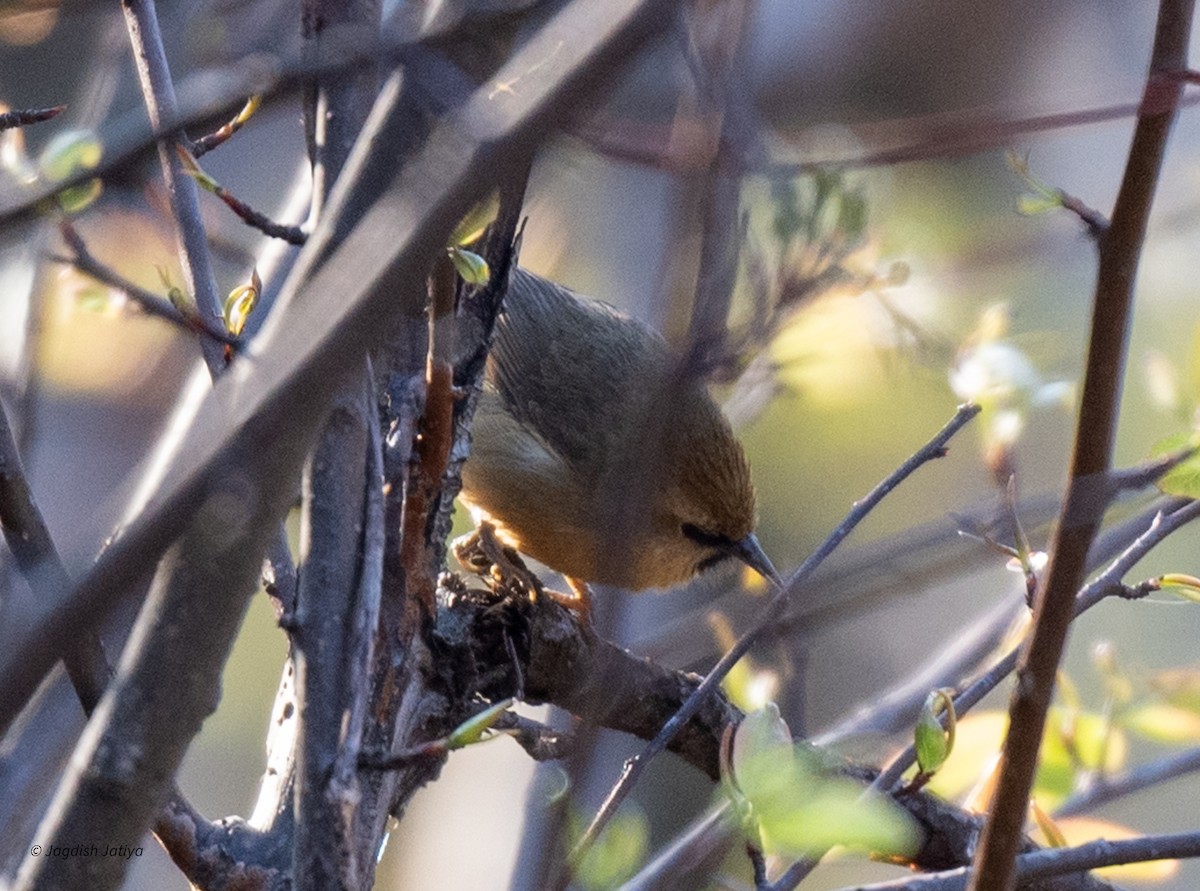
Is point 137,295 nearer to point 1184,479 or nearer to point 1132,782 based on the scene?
point 1184,479

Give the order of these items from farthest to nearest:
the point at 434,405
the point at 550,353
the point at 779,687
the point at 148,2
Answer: the point at 550,353
the point at 779,687
the point at 148,2
the point at 434,405

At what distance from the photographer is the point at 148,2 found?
5.87 feet

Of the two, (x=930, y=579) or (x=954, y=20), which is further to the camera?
(x=954, y=20)

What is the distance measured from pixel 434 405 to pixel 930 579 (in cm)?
59

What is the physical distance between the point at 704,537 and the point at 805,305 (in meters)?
1.59

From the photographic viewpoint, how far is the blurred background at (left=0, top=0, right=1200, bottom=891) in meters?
1.44

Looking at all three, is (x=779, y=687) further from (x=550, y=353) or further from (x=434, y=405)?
(x=550, y=353)

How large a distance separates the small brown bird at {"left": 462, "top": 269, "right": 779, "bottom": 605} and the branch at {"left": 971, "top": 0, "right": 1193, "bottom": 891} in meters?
1.74

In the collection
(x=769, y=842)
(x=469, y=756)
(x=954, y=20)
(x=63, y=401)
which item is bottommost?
(x=769, y=842)

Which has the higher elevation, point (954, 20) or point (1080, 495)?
point (954, 20)

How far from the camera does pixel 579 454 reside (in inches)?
127

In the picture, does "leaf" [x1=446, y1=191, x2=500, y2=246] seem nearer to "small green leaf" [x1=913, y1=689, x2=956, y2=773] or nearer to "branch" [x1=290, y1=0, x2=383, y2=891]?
"branch" [x1=290, y1=0, x2=383, y2=891]

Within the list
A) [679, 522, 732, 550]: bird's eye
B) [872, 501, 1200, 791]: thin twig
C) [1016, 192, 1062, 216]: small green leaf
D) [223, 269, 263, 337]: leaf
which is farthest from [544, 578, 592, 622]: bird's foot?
[1016, 192, 1062, 216]: small green leaf

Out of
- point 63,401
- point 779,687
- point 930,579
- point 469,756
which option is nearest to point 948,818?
point 779,687
